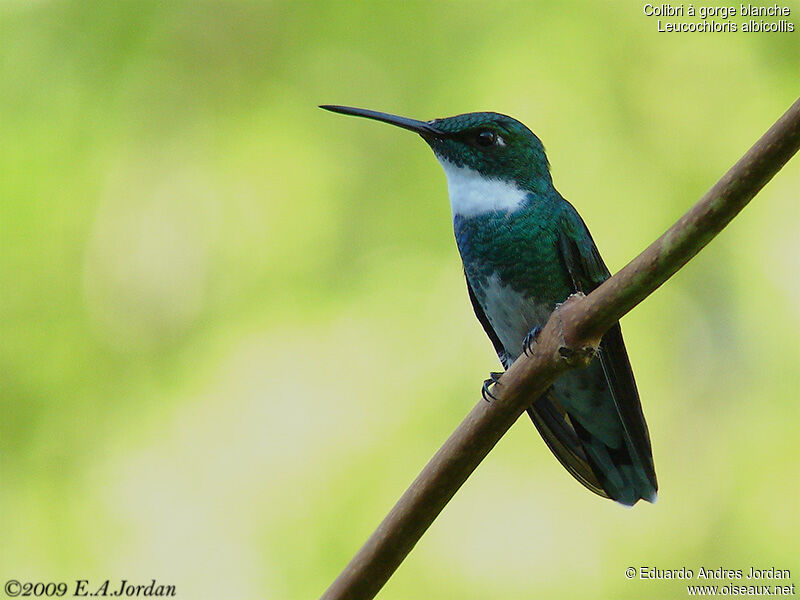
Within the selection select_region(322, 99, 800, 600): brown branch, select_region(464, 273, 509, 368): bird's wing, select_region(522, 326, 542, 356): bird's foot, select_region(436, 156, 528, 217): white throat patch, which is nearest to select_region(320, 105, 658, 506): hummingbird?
select_region(436, 156, 528, 217): white throat patch

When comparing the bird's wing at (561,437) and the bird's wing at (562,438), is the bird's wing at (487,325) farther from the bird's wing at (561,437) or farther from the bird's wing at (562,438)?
the bird's wing at (562,438)

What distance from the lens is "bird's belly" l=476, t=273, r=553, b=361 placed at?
339 centimetres

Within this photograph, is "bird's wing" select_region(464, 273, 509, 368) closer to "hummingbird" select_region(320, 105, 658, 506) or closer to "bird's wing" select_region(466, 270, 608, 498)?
"bird's wing" select_region(466, 270, 608, 498)

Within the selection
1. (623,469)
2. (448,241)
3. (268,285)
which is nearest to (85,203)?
(268,285)

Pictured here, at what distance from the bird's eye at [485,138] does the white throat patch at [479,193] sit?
11cm

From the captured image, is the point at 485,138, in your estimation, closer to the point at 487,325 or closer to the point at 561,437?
the point at 487,325

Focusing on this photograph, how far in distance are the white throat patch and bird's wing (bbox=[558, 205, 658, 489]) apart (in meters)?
0.21

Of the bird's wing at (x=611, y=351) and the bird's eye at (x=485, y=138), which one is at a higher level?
the bird's eye at (x=485, y=138)

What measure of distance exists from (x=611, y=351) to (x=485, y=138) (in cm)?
92

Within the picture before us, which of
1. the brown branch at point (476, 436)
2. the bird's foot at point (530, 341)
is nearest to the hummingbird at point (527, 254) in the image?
the bird's foot at point (530, 341)

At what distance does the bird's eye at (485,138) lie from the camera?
342 cm

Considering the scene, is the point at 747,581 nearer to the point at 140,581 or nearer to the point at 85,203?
the point at 140,581

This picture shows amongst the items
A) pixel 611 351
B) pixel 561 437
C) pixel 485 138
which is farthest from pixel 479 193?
pixel 561 437

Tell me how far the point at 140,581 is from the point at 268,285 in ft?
5.80
